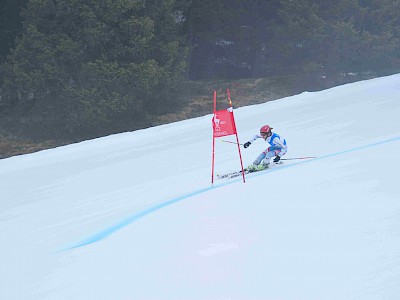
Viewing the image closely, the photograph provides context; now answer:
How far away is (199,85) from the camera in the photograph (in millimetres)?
31062

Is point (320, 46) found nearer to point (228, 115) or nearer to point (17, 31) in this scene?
point (17, 31)

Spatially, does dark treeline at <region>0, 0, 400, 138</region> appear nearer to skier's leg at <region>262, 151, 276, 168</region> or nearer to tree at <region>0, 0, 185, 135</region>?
tree at <region>0, 0, 185, 135</region>

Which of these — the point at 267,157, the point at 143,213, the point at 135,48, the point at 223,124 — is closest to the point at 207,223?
the point at 143,213

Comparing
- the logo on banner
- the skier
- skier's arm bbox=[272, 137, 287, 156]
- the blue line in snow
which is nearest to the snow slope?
the blue line in snow

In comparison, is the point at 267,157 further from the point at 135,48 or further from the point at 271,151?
the point at 135,48

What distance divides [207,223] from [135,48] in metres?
15.5

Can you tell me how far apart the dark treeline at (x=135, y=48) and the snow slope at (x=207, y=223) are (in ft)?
21.1

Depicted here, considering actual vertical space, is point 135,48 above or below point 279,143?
above

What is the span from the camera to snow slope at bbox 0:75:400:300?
654cm

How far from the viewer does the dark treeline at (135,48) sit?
23016 mm

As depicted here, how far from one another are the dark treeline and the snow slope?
643 cm

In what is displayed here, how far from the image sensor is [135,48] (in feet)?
76.6

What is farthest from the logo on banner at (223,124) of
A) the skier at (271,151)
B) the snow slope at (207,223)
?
the skier at (271,151)

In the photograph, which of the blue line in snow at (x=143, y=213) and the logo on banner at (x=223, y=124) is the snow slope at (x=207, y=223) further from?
the logo on banner at (x=223, y=124)
